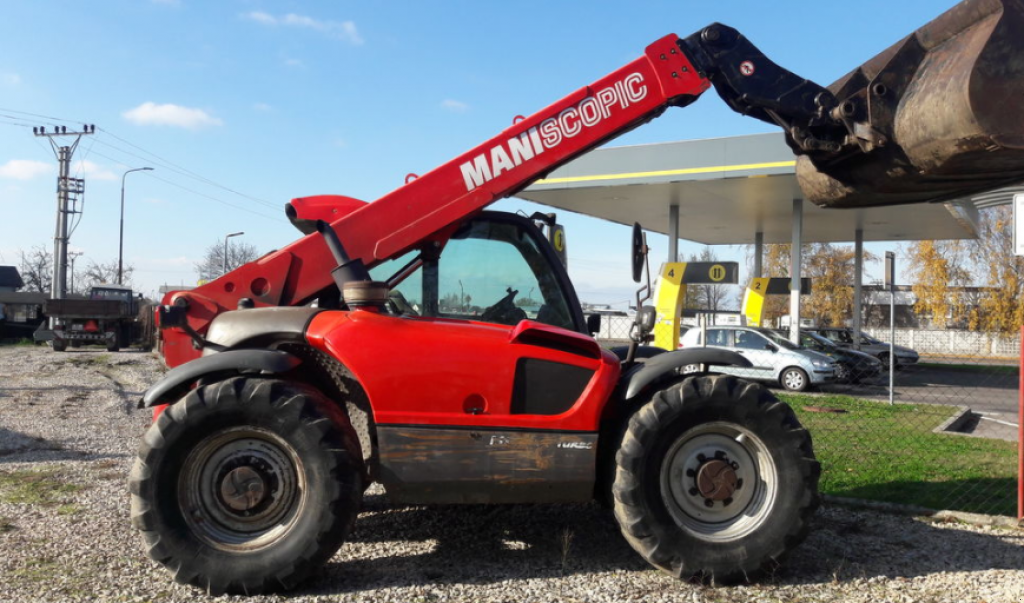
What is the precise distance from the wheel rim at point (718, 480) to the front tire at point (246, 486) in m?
1.82

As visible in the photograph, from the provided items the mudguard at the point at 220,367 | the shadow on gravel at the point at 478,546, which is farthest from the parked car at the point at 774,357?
the mudguard at the point at 220,367

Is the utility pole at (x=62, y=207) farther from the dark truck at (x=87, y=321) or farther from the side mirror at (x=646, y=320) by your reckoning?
the side mirror at (x=646, y=320)

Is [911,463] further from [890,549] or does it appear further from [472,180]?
[472,180]

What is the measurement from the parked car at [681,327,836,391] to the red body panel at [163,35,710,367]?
1384 centimetres

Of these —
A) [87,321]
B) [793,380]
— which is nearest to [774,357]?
[793,380]

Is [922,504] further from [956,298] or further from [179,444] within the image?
[956,298]

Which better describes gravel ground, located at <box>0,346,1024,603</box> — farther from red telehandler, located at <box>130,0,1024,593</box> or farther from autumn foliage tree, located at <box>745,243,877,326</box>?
autumn foliage tree, located at <box>745,243,877,326</box>

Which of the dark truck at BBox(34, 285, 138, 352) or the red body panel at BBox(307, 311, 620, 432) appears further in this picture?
the dark truck at BBox(34, 285, 138, 352)

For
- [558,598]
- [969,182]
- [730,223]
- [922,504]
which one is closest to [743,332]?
[730,223]

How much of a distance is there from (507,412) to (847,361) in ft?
63.7

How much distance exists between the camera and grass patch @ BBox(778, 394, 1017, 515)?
6.88 m

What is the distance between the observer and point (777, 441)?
170 inches

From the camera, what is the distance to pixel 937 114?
409cm

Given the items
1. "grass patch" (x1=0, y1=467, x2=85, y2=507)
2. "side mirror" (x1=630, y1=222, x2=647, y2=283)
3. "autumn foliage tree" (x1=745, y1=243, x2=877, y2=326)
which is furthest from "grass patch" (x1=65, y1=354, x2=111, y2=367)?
"autumn foliage tree" (x1=745, y1=243, x2=877, y2=326)
